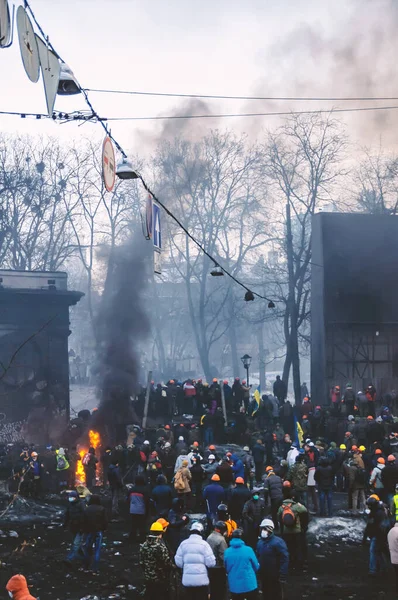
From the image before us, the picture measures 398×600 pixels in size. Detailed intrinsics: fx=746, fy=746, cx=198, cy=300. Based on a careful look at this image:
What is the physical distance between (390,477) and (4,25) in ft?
40.6

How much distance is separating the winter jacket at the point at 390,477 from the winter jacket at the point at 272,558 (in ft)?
21.7

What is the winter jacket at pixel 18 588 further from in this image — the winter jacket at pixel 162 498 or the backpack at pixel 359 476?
the backpack at pixel 359 476

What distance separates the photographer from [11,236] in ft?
157

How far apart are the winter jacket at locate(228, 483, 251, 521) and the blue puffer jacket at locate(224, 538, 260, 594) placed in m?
5.21

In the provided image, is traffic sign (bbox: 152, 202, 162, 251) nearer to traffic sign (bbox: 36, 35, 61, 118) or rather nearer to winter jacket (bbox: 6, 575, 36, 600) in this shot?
traffic sign (bbox: 36, 35, 61, 118)

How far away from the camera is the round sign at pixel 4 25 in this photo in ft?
25.8

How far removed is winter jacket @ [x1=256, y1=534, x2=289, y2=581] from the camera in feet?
33.4

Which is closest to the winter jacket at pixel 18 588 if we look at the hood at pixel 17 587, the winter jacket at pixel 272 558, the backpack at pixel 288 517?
the hood at pixel 17 587

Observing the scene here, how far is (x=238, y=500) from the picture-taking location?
14781mm

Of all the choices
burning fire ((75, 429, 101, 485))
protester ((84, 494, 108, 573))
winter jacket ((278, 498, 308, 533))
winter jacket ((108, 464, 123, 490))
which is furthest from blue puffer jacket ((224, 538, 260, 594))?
burning fire ((75, 429, 101, 485))

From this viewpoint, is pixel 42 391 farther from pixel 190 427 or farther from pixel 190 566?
pixel 190 566

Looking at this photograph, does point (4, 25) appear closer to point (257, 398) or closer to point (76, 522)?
point (76, 522)

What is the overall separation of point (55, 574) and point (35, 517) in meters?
4.92

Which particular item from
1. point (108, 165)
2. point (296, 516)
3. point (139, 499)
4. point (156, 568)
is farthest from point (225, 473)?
point (108, 165)
